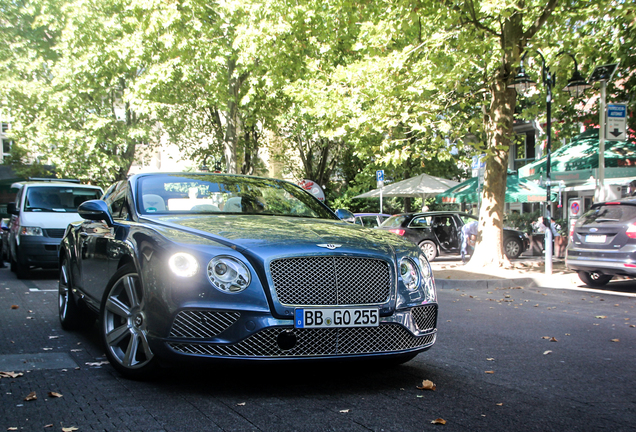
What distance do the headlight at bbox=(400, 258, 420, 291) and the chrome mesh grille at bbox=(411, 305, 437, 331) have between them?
0.50ft

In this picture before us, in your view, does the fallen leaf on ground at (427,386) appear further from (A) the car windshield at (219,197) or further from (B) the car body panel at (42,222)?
(B) the car body panel at (42,222)

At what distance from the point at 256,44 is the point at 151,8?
3955 millimetres

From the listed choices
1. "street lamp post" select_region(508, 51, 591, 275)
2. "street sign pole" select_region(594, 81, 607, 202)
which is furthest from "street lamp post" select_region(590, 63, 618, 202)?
"street lamp post" select_region(508, 51, 591, 275)

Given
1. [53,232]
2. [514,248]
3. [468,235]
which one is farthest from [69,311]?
[514,248]

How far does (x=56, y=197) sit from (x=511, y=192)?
47.1 feet

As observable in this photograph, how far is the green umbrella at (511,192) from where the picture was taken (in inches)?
824

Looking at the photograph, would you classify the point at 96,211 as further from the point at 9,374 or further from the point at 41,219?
the point at 41,219

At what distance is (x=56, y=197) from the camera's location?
43.3 ft

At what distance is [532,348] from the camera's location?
603 centimetres

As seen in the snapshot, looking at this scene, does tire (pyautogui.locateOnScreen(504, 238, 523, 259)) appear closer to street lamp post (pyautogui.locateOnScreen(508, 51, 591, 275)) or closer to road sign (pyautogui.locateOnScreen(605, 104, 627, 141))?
street lamp post (pyautogui.locateOnScreen(508, 51, 591, 275))

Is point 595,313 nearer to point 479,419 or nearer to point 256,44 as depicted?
point 479,419

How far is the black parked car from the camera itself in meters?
20.1

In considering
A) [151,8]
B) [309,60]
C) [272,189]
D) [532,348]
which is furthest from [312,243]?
[151,8]

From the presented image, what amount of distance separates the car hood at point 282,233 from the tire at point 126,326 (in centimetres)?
47
